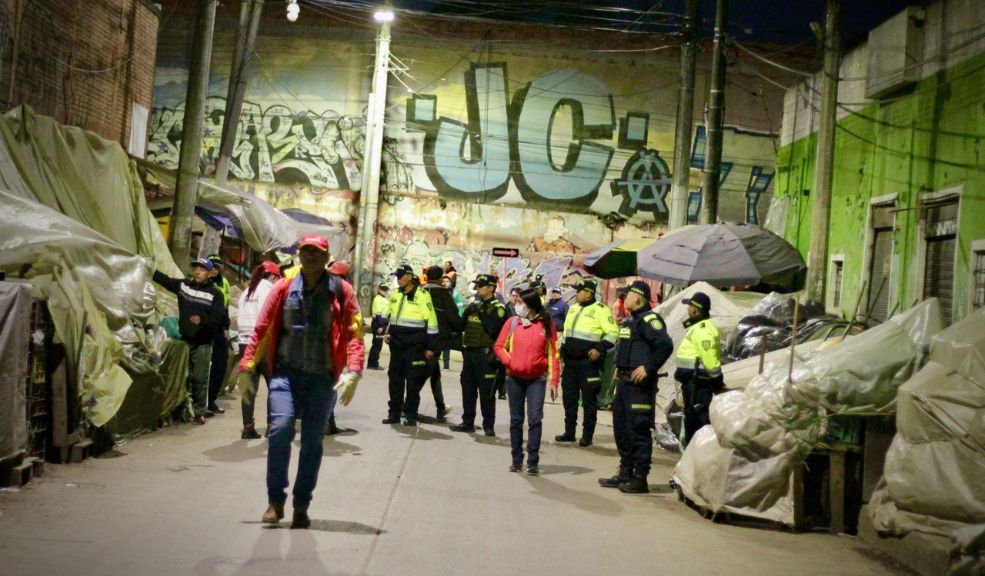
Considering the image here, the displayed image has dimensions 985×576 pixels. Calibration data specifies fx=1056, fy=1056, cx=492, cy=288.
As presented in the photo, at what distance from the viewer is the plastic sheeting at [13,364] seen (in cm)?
764

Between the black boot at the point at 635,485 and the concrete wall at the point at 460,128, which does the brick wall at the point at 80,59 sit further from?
the concrete wall at the point at 460,128

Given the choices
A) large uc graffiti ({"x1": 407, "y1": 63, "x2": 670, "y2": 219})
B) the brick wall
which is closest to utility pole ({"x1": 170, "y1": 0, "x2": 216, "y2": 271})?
the brick wall

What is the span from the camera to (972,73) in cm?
1448

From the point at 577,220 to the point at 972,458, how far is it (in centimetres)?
2940

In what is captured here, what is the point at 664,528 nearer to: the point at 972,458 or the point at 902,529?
the point at 902,529

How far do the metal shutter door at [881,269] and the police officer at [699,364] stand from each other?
7828 millimetres

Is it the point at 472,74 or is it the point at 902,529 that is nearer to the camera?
the point at 902,529

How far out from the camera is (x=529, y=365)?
10.4 m

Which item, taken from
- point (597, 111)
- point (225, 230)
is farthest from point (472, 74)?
point (225, 230)

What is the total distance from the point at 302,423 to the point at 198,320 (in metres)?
5.12

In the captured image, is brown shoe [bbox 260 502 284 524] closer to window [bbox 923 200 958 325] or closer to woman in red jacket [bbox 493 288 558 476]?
woman in red jacket [bbox 493 288 558 476]

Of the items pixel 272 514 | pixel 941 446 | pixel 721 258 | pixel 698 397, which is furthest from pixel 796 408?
pixel 721 258

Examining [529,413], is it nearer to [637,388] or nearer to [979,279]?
[637,388]

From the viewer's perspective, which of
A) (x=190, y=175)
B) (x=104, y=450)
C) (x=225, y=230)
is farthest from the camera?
(x=225, y=230)
